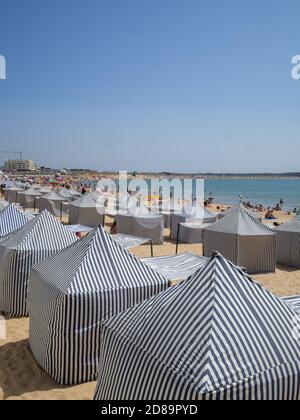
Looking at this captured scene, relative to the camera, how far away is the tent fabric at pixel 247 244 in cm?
1438

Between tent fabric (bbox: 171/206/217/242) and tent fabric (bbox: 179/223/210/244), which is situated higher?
tent fabric (bbox: 171/206/217/242)

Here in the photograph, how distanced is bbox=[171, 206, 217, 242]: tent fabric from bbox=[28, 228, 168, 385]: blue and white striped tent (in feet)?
43.5

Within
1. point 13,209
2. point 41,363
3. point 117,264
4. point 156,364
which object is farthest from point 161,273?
point 13,209

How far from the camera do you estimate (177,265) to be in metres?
8.57

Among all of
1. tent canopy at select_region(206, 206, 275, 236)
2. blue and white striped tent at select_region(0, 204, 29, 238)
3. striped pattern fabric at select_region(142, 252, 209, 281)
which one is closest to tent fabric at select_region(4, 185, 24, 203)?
blue and white striped tent at select_region(0, 204, 29, 238)

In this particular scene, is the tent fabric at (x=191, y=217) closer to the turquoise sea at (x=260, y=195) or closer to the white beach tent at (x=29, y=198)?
the white beach tent at (x=29, y=198)

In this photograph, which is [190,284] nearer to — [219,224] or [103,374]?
[103,374]

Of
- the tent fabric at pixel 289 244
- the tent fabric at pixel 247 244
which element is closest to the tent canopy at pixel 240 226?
the tent fabric at pixel 247 244

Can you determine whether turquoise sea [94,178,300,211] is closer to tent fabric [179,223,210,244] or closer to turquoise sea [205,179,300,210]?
turquoise sea [205,179,300,210]

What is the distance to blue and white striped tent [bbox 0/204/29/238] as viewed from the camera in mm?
12141

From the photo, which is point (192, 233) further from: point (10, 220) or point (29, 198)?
point (29, 198)

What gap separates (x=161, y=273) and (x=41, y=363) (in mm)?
2618

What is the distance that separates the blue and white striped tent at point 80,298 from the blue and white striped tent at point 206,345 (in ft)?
5.50
